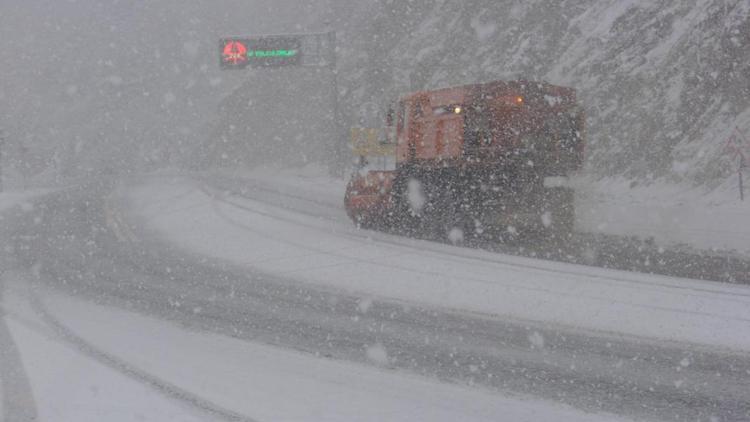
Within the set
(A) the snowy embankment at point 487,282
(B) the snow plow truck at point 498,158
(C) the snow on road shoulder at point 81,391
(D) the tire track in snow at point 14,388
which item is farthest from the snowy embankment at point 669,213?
(D) the tire track in snow at point 14,388

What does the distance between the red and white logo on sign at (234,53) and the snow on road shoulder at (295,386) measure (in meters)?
29.1

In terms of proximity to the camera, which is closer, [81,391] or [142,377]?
[81,391]

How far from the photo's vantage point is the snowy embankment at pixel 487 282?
724 cm

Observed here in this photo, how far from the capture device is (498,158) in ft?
43.0

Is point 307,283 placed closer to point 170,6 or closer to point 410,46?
point 410,46

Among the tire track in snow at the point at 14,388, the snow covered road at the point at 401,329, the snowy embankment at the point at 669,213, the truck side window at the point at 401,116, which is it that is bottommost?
the snowy embankment at the point at 669,213

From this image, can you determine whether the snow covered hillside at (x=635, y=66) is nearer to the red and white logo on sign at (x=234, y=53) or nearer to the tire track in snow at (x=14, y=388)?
the red and white logo on sign at (x=234, y=53)

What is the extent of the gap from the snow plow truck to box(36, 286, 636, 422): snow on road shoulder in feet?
24.9

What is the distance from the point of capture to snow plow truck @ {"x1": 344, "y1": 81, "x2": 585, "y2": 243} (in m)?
13.0

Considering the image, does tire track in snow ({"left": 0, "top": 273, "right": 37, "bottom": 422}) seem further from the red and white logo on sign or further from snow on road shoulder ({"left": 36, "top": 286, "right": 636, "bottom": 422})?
the red and white logo on sign

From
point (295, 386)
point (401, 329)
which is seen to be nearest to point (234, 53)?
point (401, 329)

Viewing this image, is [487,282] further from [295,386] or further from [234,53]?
[234,53]

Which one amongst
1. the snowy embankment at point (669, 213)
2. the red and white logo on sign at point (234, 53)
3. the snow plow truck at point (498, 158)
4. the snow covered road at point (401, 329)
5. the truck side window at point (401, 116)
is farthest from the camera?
the red and white logo on sign at point (234, 53)

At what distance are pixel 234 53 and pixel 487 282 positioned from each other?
91.5ft
